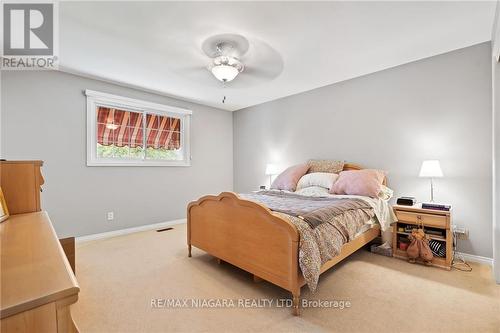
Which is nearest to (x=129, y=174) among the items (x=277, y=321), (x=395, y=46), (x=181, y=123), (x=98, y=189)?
(x=98, y=189)

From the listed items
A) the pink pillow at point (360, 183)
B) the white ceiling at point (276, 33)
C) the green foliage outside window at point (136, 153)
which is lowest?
the pink pillow at point (360, 183)

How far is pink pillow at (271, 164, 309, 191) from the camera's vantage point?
3514 millimetres

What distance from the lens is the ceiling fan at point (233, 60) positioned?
93.7 inches

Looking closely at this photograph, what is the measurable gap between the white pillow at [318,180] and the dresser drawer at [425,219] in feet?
2.88

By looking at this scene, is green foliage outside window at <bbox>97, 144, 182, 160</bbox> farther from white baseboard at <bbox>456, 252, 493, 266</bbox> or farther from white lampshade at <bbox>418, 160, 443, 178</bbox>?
white baseboard at <bbox>456, 252, 493, 266</bbox>

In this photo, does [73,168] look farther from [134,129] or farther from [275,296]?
[275,296]

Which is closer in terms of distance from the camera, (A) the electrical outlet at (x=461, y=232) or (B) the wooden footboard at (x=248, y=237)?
(B) the wooden footboard at (x=248, y=237)

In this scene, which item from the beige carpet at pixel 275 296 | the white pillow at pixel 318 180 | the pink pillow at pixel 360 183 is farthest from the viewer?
the white pillow at pixel 318 180

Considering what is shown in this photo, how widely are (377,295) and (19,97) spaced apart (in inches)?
173

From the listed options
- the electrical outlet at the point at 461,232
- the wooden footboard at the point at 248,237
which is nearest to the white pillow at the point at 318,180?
the electrical outlet at the point at 461,232

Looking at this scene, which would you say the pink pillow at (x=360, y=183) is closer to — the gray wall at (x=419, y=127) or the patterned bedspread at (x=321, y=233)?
the gray wall at (x=419, y=127)

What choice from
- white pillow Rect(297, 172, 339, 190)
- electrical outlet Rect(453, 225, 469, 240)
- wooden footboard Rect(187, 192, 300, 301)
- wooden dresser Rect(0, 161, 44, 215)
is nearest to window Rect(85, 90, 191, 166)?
wooden dresser Rect(0, 161, 44, 215)

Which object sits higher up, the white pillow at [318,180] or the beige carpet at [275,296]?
the white pillow at [318,180]

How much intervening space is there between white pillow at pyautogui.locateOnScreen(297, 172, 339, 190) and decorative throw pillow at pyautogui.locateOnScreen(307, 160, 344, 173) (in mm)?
120
